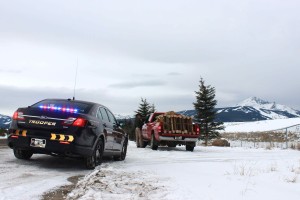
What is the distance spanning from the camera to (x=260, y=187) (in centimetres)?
591

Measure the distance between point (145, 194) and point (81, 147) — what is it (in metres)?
3.37

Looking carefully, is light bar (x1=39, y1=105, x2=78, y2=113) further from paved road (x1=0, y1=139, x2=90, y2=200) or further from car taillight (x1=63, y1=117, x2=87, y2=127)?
paved road (x1=0, y1=139, x2=90, y2=200)

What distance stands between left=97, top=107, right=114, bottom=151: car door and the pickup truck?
6.38 metres

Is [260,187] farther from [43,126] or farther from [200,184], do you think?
[43,126]

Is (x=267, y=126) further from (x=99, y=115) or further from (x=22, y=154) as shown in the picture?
(x=22, y=154)

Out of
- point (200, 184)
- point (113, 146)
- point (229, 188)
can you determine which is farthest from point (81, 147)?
point (229, 188)

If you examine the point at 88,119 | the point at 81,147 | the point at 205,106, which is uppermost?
the point at 205,106

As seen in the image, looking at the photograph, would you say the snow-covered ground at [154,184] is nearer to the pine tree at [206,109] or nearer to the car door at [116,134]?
the car door at [116,134]

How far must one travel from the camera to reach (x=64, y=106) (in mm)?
9453

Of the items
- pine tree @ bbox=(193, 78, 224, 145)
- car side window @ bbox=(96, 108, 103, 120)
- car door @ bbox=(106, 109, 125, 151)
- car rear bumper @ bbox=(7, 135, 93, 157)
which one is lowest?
car rear bumper @ bbox=(7, 135, 93, 157)

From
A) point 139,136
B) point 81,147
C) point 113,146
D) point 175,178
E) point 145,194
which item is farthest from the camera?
point 139,136

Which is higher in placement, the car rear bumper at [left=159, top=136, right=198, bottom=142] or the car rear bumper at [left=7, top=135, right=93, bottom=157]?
the car rear bumper at [left=159, top=136, right=198, bottom=142]

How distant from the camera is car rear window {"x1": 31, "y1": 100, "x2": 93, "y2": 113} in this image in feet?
→ 30.4

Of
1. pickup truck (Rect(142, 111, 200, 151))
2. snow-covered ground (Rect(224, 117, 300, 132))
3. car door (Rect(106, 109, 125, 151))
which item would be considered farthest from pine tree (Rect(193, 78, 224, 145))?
snow-covered ground (Rect(224, 117, 300, 132))
